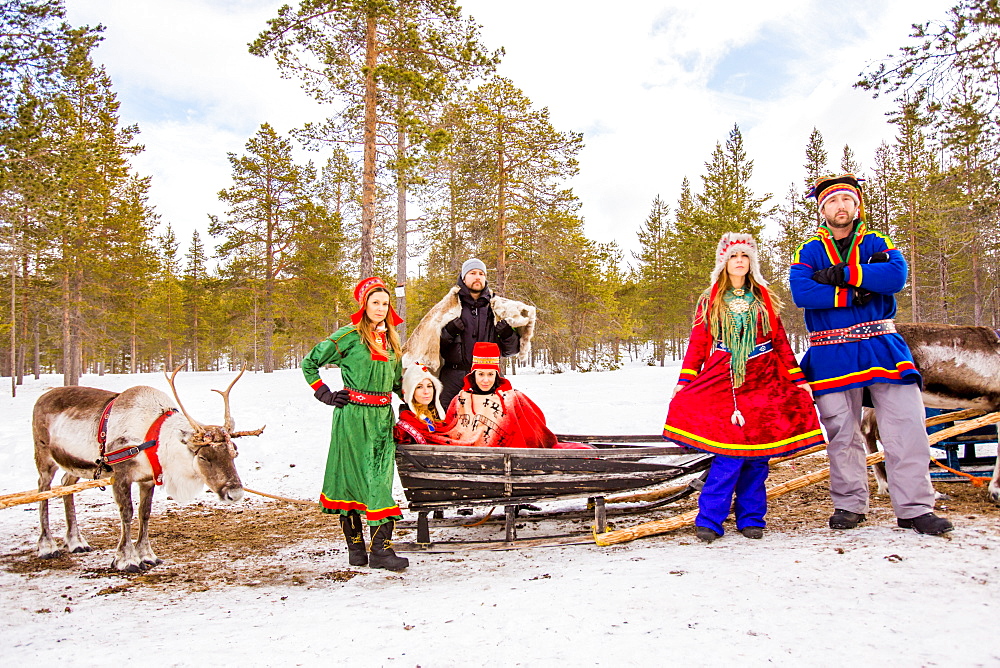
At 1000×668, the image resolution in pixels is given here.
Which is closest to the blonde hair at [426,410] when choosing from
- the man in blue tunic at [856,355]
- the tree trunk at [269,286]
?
the man in blue tunic at [856,355]

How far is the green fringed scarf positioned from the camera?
386 cm

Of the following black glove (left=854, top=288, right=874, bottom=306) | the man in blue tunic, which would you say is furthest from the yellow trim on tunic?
black glove (left=854, top=288, right=874, bottom=306)

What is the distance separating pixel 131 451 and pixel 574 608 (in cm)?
378

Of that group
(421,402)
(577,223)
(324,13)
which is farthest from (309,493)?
(577,223)

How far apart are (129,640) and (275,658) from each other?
94cm

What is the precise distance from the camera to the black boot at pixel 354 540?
411 cm

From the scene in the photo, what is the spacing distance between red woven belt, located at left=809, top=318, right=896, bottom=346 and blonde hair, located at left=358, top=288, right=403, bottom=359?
10.6ft

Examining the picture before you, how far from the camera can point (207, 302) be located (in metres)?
30.9

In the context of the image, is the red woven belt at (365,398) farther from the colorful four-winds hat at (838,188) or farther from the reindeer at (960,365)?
the reindeer at (960,365)

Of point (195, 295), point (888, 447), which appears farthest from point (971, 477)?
point (195, 295)

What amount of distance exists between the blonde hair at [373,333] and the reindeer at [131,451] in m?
1.05

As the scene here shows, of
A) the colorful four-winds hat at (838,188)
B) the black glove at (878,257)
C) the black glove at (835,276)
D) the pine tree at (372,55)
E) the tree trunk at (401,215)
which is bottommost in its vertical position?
the black glove at (835,276)

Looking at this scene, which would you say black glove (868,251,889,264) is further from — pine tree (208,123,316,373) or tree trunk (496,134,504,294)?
pine tree (208,123,316,373)

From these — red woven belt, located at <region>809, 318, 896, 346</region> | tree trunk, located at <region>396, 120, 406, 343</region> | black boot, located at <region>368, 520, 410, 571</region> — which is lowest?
black boot, located at <region>368, 520, 410, 571</region>
